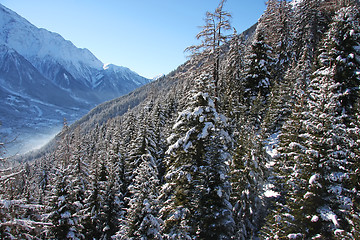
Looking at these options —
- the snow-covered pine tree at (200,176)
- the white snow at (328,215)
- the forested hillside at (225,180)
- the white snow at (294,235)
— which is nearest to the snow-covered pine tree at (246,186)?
the forested hillside at (225,180)

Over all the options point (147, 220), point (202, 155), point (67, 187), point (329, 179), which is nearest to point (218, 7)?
point (202, 155)

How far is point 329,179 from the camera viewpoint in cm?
1103

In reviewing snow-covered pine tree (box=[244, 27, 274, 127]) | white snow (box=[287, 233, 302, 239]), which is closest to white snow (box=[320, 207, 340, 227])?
white snow (box=[287, 233, 302, 239])

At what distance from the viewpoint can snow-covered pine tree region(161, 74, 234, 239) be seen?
12.4m

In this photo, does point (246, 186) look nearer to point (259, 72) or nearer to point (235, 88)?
point (235, 88)

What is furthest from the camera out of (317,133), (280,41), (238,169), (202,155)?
(280,41)

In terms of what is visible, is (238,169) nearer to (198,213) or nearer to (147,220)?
(198,213)

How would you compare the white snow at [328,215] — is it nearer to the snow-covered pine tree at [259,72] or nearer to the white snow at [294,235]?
the white snow at [294,235]

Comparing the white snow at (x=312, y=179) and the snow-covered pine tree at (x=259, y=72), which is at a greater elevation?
the snow-covered pine tree at (x=259, y=72)

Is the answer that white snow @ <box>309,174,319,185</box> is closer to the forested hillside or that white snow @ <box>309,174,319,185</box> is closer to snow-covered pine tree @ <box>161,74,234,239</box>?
the forested hillside

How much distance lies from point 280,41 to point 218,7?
26.3 m

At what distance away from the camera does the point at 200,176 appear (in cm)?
1368

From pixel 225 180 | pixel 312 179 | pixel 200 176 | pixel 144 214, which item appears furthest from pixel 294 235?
pixel 144 214

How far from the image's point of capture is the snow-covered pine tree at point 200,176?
12422 millimetres
